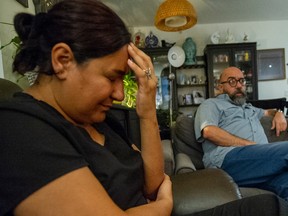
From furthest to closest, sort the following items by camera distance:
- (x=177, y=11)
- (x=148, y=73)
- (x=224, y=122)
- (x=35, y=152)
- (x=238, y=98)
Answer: (x=177, y=11), (x=238, y=98), (x=224, y=122), (x=148, y=73), (x=35, y=152)

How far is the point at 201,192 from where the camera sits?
99cm

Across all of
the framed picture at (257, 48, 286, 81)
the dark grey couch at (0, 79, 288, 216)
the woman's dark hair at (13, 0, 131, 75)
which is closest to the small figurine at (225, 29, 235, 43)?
the framed picture at (257, 48, 286, 81)

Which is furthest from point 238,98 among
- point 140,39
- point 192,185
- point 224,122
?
point 140,39

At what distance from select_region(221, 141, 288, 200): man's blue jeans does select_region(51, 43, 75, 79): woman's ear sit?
1.25 meters

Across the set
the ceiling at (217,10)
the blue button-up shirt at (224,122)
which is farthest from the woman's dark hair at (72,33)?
the ceiling at (217,10)

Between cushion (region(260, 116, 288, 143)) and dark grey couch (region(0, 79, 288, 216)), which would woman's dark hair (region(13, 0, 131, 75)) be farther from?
cushion (region(260, 116, 288, 143))

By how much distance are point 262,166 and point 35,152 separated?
4.40 feet

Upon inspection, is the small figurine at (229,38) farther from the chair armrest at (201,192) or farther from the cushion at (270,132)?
the chair armrest at (201,192)

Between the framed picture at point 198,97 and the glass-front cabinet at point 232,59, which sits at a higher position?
the glass-front cabinet at point 232,59

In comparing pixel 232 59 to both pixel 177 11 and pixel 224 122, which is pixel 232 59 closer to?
pixel 177 11

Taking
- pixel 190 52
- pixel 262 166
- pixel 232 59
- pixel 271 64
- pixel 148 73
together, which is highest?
pixel 190 52

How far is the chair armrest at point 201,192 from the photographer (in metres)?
0.94

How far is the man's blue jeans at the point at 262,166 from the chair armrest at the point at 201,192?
19.1 inches

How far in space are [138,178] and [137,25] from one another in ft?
14.6
